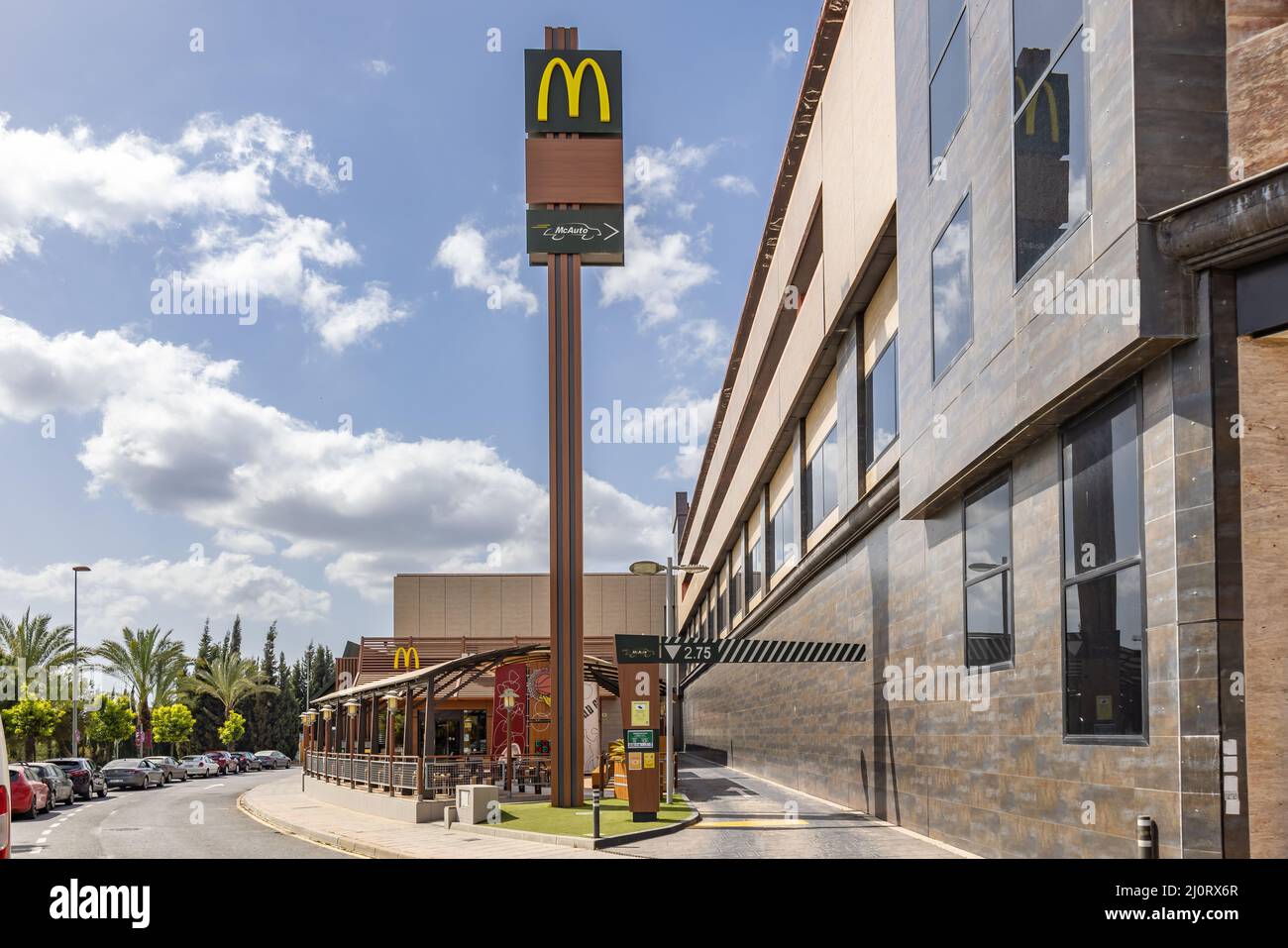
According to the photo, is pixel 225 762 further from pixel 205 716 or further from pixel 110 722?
pixel 205 716

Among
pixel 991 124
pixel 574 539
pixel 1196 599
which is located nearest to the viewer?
pixel 1196 599

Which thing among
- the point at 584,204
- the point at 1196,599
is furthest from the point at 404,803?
the point at 1196,599

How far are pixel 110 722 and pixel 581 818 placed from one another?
4576 cm

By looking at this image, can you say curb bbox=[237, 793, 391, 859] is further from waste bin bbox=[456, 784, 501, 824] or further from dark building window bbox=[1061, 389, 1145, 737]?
dark building window bbox=[1061, 389, 1145, 737]

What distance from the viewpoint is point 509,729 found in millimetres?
33438

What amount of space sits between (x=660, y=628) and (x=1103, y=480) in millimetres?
75131

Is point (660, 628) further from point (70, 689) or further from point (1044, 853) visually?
point (1044, 853)

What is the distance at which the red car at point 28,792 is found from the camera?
98.4 feet

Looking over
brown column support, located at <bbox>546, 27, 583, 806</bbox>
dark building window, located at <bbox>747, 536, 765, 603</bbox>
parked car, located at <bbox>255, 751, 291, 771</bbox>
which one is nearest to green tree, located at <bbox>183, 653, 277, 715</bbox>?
parked car, located at <bbox>255, 751, 291, 771</bbox>

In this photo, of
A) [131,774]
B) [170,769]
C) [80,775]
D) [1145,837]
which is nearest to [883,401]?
[1145,837]

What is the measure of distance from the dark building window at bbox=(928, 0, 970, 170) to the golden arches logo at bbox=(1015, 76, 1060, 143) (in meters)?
2.41

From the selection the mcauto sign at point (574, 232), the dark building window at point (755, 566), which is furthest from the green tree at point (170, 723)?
the mcauto sign at point (574, 232)

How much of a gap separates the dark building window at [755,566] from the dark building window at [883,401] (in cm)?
1879
